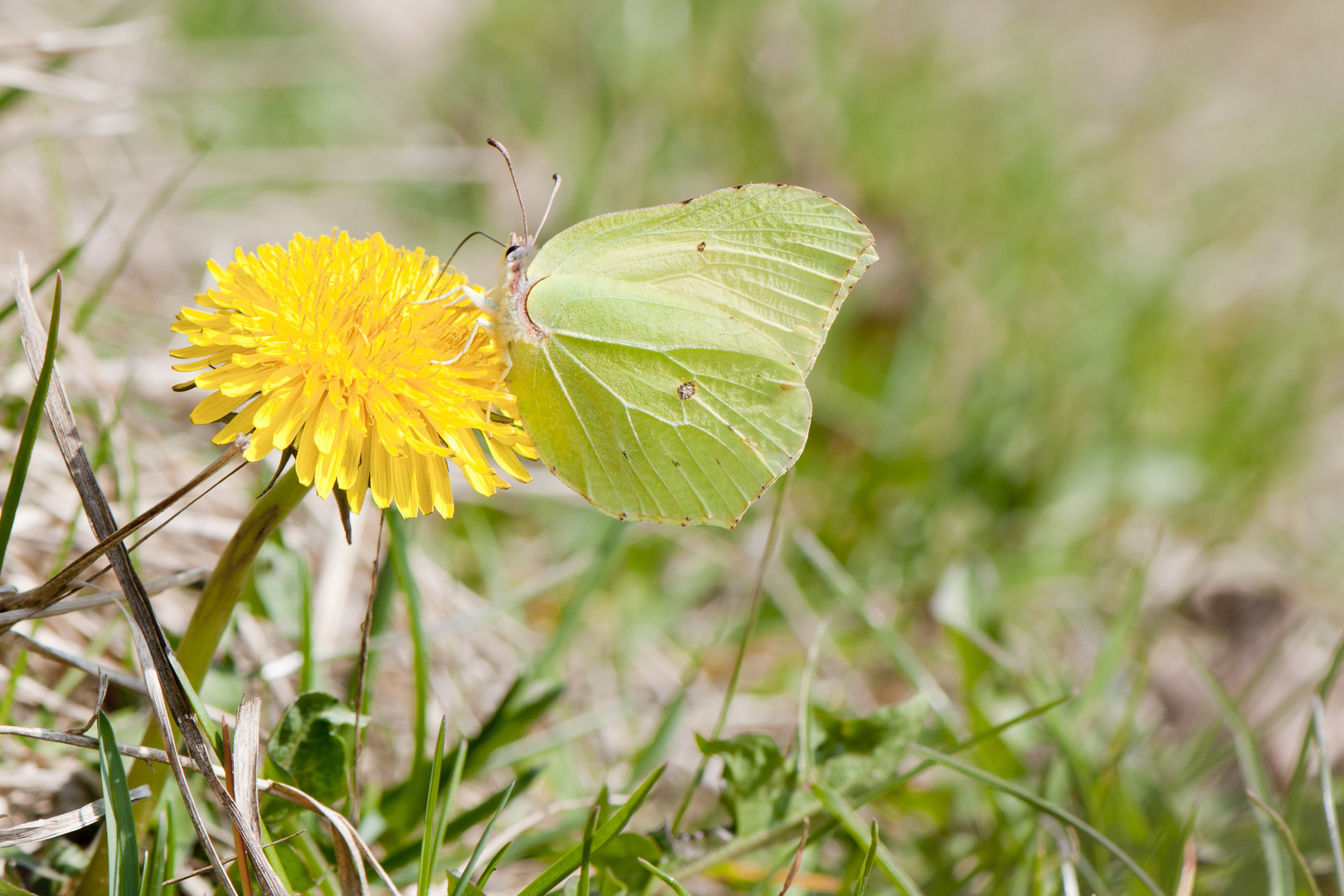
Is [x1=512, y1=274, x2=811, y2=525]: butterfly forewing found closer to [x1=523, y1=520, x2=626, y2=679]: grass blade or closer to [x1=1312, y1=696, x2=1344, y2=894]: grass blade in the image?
[x1=523, y1=520, x2=626, y2=679]: grass blade

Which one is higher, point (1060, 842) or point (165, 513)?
point (165, 513)

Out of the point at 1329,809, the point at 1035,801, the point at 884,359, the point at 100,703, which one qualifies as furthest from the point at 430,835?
the point at 884,359

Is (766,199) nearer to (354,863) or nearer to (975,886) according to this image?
(354,863)

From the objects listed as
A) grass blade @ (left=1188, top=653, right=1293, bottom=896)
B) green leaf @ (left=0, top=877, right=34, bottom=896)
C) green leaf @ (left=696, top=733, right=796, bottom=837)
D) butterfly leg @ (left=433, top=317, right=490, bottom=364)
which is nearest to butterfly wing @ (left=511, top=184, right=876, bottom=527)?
butterfly leg @ (left=433, top=317, right=490, bottom=364)

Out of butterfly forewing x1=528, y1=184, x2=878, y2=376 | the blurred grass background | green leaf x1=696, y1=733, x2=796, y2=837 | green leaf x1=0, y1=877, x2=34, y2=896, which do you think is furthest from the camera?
the blurred grass background

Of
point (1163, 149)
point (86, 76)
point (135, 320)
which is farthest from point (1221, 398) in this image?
point (86, 76)

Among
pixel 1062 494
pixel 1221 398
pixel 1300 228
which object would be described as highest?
pixel 1300 228

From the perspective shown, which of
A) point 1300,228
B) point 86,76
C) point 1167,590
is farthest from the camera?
point 1300,228

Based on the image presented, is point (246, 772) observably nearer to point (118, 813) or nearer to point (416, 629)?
point (118, 813)
